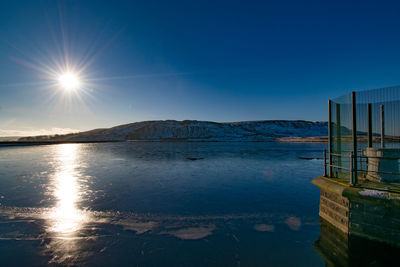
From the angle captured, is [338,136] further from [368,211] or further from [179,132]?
[179,132]

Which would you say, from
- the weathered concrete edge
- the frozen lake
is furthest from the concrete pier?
the frozen lake

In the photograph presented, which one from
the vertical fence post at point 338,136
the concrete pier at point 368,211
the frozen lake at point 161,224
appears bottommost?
the frozen lake at point 161,224

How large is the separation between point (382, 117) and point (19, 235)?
41.9ft

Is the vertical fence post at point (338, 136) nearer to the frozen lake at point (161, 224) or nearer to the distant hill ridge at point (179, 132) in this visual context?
the frozen lake at point (161, 224)

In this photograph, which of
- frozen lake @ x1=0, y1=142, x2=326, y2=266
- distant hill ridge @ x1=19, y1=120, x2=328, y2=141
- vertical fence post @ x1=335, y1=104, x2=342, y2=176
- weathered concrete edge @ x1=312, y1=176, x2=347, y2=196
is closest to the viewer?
frozen lake @ x1=0, y1=142, x2=326, y2=266

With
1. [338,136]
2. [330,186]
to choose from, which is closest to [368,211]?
[330,186]

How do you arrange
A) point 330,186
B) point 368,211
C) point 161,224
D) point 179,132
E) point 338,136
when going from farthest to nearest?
point 179,132 < point 338,136 < point 161,224 < point 330,186 < point 368,211

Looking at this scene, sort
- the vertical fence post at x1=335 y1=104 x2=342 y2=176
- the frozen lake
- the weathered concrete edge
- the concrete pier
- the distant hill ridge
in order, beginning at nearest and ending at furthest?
the concrete pier → the frozen lake → the weathered concrete edge → the vertical fence post at x1=335 y1=104 x2=342 y2=176 → the distant hill ridge

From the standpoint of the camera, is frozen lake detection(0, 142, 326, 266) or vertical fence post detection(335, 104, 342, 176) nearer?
frozen lake detection(0, 142, 326, 266)

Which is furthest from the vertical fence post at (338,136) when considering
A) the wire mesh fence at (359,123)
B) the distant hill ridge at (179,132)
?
the distant hill ridge at (179,132)

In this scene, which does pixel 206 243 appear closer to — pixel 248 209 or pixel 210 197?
pixel 248 209

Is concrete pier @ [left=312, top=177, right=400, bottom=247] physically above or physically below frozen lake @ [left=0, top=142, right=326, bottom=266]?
above

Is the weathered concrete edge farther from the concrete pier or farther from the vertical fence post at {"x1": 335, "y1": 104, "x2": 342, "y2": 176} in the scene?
the vertical fence post at {"x1": 335, "y1": 104, "x2": 342, "y2": 176}

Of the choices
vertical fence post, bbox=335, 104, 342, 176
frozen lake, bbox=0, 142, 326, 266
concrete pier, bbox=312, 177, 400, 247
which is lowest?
frozen lake, bbox=0, 142, 326, 266
